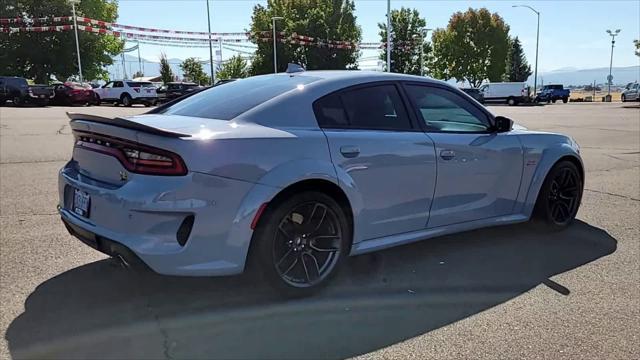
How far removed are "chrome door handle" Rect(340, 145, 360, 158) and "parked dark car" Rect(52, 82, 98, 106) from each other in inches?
1363

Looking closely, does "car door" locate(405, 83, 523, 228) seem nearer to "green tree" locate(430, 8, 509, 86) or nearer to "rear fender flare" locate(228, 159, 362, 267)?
"rear fender flare" locate(228, 159, 362, 267)

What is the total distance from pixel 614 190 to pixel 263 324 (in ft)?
20.0

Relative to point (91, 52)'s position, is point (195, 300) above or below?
below

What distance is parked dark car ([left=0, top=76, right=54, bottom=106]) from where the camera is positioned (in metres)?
32.3

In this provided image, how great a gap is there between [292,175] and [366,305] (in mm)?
1027

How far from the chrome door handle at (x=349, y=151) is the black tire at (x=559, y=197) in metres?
2.33

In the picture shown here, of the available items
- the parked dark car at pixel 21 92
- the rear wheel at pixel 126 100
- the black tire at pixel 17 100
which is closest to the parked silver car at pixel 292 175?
the parked dark car at pixel 21 92

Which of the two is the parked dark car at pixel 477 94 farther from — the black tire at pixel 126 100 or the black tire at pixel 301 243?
the black tire at pixel 301 243

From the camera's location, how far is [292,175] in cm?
350

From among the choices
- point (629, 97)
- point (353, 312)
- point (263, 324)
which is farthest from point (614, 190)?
point (629, 97)

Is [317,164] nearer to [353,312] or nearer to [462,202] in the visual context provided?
[353,312]

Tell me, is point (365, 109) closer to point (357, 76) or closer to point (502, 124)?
point (357, 76)

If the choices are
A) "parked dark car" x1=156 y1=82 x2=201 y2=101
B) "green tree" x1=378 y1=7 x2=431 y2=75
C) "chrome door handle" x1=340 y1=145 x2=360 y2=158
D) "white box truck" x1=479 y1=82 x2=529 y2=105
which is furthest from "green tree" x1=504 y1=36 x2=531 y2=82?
"chrome door handle" x1=340 y1=145 x2=360 y2=158

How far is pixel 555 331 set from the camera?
337 centimetres
